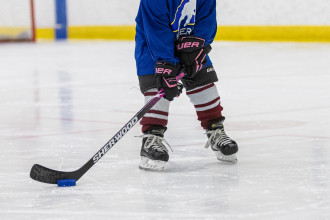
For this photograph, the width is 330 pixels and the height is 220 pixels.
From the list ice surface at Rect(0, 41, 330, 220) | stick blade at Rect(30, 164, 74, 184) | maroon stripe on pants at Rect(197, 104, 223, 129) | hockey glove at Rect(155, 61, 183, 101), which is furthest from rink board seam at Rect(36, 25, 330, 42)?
stick blade at Rect(30, 164, 74, 184)

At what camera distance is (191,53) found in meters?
2.12

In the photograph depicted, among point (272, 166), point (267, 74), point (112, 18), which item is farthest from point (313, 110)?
point (112, 18)

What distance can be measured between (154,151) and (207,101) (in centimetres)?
25

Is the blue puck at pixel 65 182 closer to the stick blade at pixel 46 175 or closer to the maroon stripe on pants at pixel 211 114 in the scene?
the stick blade at pixel 46 175

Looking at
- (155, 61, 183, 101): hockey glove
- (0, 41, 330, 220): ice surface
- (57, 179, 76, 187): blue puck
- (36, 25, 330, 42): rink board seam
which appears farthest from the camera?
(36, 25, 330, 42): rink board seam

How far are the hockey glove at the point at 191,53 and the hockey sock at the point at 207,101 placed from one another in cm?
10

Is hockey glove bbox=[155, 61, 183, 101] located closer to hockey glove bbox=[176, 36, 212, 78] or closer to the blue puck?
hockey glove bbox=[176, 36, 212, 78]

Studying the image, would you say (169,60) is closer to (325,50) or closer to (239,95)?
(239,95)

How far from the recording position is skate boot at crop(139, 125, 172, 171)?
2.11 meters

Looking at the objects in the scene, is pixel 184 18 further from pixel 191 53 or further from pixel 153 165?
pixel 153 165

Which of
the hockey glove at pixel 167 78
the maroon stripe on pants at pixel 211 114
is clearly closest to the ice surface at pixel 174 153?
the maroon stripe on pants at pixel 211 114

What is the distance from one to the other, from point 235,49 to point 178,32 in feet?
19.3

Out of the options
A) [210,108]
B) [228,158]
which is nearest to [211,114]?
[210,108]

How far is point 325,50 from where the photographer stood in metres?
7.23
